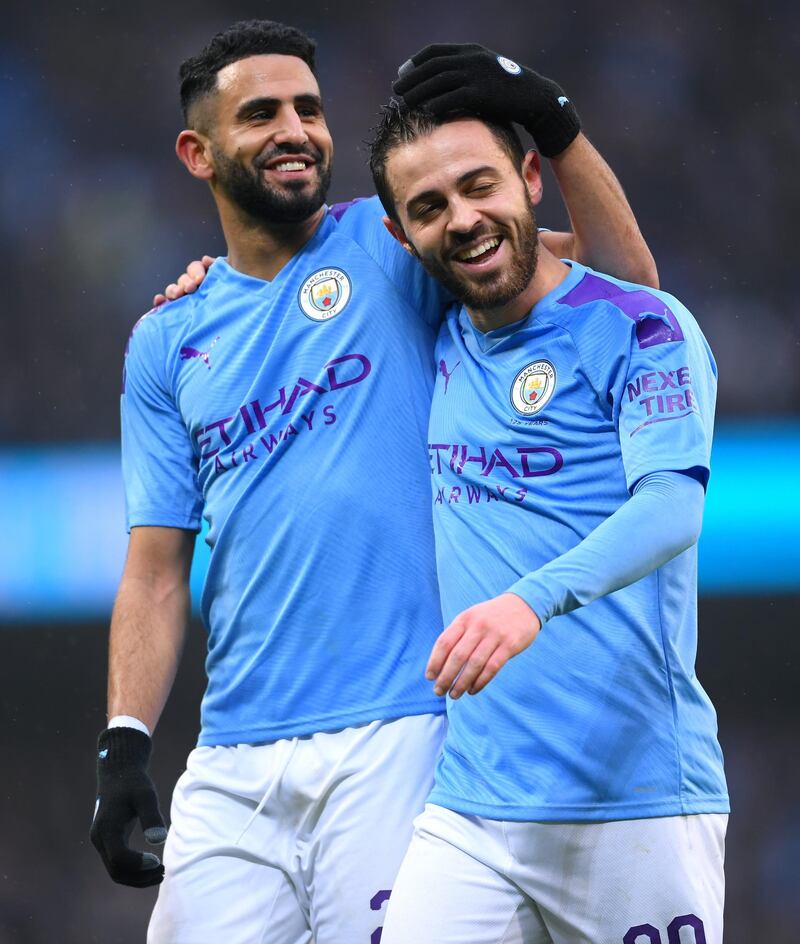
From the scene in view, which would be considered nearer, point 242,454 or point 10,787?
point 242,454

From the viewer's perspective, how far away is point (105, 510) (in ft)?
14.5

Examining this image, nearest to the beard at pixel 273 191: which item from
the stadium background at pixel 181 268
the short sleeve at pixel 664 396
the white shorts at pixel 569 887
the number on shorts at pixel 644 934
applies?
the short sleeve at pixel 664 396

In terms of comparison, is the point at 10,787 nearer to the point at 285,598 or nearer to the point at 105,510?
the point at 105,510

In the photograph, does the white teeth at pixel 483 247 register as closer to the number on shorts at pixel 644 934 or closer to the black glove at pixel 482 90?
the black glove at pixel 482 90

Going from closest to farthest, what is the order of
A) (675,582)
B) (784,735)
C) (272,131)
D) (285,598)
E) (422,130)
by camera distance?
(675,582) → (422,130) → (285,598) → (272,131) → (784,735)

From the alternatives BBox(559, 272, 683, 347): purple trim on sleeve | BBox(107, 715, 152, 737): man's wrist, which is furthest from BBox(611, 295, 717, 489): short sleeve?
BBox(107, 715, 152, 737): man's wrist

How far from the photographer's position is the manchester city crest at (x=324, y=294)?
2408mm

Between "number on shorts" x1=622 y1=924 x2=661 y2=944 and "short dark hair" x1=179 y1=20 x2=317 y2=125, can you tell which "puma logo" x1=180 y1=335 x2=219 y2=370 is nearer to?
"short dark hair" x1=179 y1=20 x2=317 y2=125

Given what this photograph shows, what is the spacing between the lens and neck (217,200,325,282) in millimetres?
2537

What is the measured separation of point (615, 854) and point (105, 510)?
2.79 m

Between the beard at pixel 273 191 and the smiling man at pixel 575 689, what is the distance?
479 millimetres

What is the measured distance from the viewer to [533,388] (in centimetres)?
203

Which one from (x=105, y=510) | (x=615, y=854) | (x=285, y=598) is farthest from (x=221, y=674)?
(x=105, y=510)

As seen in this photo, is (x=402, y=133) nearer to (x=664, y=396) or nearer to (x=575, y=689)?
(x=664, y=396)
